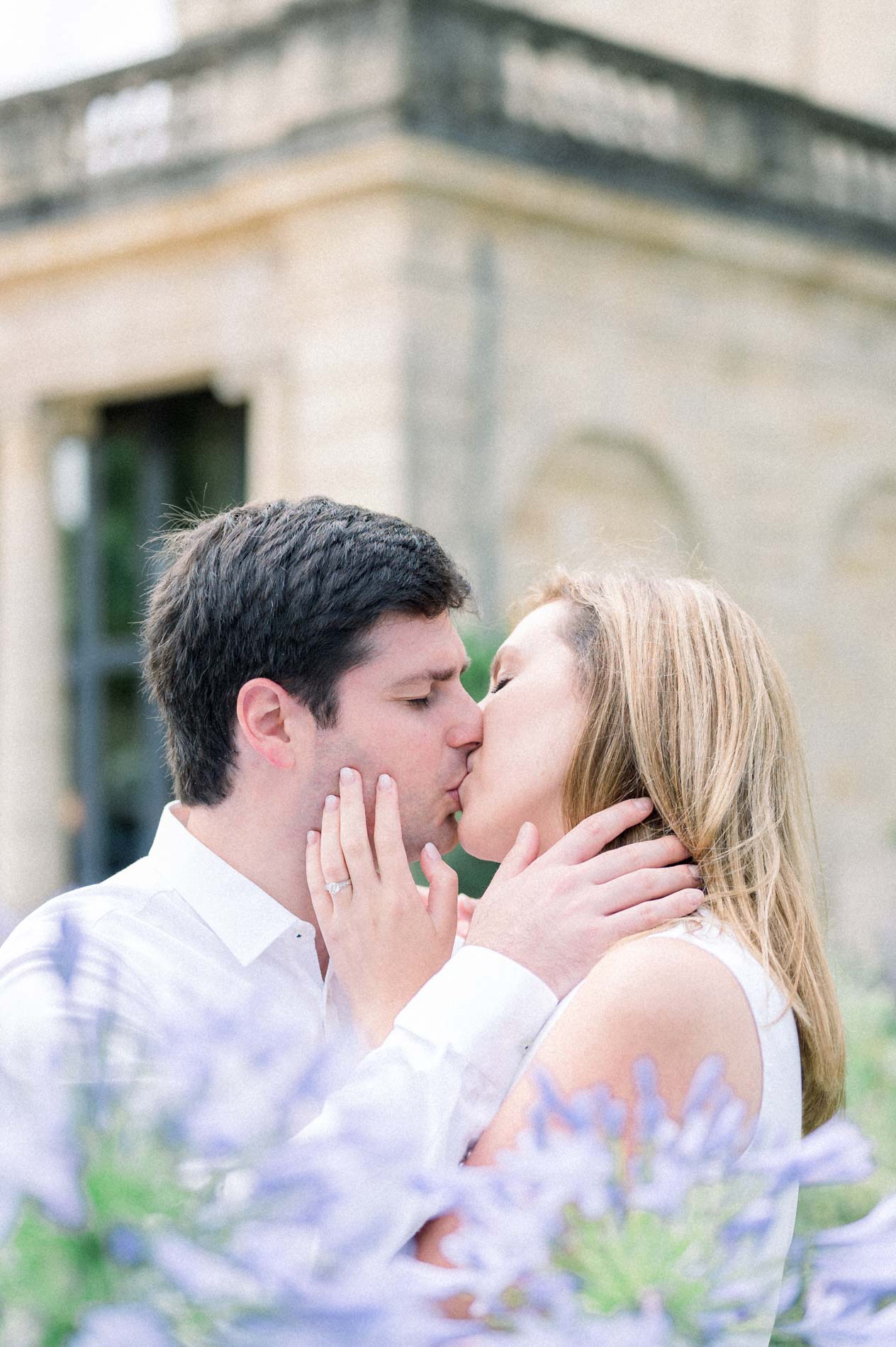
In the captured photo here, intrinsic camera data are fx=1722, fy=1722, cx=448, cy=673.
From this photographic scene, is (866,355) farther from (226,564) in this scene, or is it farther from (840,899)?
(226,564)

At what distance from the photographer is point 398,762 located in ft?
8.80

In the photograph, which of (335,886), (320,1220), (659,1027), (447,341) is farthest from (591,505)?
(320,1220)

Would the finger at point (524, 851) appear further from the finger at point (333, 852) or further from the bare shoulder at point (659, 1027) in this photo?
the bare shoulder at point (659, 1027)

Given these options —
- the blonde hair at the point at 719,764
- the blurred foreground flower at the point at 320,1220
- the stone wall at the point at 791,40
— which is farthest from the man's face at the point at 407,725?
the stone wall at the point at 791,40

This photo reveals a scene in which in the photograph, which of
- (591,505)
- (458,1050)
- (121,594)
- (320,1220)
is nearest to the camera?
(320,1220)

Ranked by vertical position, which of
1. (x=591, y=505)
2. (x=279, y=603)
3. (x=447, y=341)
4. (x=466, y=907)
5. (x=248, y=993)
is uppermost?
(x=447, y=341)

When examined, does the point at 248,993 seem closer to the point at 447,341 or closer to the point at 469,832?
the point at 469,832

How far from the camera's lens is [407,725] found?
269 centimetres

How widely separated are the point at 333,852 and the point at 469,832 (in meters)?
0.22

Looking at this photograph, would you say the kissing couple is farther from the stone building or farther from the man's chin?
the stone building

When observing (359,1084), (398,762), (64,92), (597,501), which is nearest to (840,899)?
(597,501)

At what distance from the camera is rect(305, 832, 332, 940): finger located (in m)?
2.54

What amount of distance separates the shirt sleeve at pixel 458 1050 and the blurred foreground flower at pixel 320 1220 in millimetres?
494

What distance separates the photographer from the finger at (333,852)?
257cm
